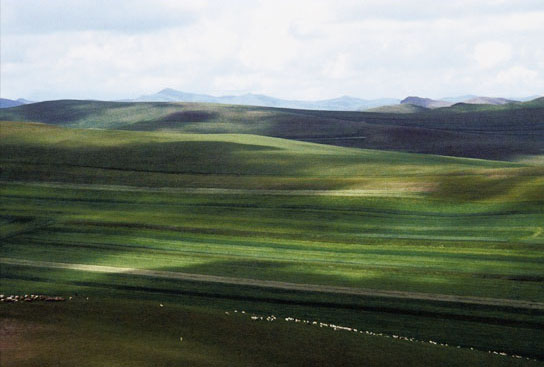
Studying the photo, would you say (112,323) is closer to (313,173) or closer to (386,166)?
(313,173)

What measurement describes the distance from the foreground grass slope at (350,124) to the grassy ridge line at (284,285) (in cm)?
5300

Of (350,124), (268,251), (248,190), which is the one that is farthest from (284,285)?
(350,124)

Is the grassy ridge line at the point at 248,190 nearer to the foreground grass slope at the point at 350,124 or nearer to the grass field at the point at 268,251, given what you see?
the grass field at the point at 268,251

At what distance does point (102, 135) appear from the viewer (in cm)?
6488

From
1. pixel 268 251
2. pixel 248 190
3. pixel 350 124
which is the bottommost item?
pixel 268 251

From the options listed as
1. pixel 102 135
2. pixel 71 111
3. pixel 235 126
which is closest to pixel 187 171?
pixel 102 135

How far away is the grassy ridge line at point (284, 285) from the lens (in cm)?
2206

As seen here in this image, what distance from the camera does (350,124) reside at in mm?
99562

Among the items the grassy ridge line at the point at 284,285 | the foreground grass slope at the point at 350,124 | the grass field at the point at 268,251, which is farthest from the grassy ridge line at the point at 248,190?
the foreground grass slope at the point at 350,124

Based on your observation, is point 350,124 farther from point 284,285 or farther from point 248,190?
point 284,285

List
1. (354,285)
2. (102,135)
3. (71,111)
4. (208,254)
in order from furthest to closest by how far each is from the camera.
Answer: (71,111)
(102,135)
(208,254)
(354,285)

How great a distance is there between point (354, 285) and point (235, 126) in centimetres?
7999

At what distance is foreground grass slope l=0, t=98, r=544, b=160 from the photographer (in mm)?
81812

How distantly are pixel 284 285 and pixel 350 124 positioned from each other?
7627 cm
